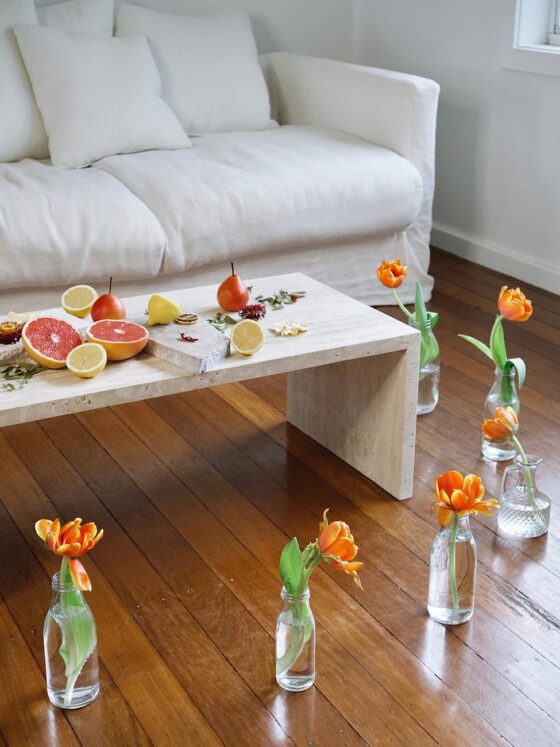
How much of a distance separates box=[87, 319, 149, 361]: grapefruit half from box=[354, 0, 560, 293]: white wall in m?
2.08

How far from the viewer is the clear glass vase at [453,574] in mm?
1808

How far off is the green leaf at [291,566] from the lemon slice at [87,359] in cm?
55

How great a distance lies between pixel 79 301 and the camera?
2197 mm

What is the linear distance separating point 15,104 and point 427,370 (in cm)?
162

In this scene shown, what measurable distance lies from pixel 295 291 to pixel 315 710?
1.06 meters

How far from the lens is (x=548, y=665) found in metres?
1.77

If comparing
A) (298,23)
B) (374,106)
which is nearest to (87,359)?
(374,106)

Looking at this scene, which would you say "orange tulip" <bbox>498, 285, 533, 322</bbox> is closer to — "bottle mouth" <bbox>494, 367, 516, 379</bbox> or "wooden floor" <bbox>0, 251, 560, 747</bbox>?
"bottle mouth" <bbox>494, 367, 516, 379</bbox>

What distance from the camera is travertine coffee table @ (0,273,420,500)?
1.89 metres

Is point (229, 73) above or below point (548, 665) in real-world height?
above

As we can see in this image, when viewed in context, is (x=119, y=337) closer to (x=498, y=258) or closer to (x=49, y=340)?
(x=49, y=340)

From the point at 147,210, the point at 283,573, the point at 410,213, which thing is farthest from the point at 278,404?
the point at 283,573

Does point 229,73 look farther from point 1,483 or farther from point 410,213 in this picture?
point 1,483

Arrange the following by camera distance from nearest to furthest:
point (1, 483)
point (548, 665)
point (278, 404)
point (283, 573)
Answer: point (283, 573)
point (548, 665)
point (1, 483)
point (278, 404)
